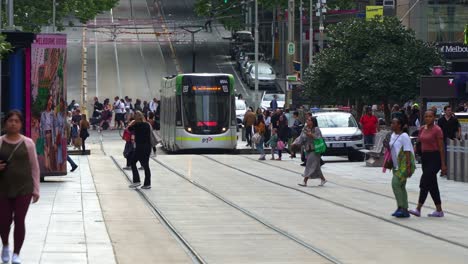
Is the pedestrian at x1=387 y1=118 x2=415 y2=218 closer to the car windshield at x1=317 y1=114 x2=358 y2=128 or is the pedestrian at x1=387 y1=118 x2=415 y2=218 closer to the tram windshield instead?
the car windshield at x1=317 y1=114 x2=358 y2=128

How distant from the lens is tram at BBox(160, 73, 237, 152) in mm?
45500

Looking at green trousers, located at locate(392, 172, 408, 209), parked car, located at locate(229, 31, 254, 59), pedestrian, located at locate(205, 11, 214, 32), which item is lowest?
green trousers, located at locate(392, 172, 408, 209)

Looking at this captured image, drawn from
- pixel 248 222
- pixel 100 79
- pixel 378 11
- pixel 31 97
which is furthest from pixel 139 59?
pixel 248 222

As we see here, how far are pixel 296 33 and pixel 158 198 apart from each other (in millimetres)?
69557

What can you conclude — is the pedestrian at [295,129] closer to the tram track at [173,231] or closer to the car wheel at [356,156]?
the car wheel at [356,156]

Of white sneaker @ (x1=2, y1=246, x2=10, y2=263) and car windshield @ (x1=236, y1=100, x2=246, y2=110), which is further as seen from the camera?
car windshield @ (x1=236, y1=100, x2=246, y2=110)

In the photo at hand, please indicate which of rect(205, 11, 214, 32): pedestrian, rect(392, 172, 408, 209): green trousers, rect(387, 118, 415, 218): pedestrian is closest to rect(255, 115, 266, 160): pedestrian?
rect(387, 118, 415, 218): pedestrian

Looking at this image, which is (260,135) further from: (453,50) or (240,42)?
(240,42)

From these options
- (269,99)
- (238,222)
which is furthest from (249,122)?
(238,222)

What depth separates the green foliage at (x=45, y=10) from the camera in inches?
2647

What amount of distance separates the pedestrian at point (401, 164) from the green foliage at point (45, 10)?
158ft

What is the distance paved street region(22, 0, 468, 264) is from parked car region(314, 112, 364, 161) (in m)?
0.61

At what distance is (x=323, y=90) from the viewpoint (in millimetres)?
52562

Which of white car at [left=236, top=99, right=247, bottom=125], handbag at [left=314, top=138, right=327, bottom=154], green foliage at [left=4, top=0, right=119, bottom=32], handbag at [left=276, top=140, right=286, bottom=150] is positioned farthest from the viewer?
green foliage at [left=4, top=0, right=119, bottom=32]
